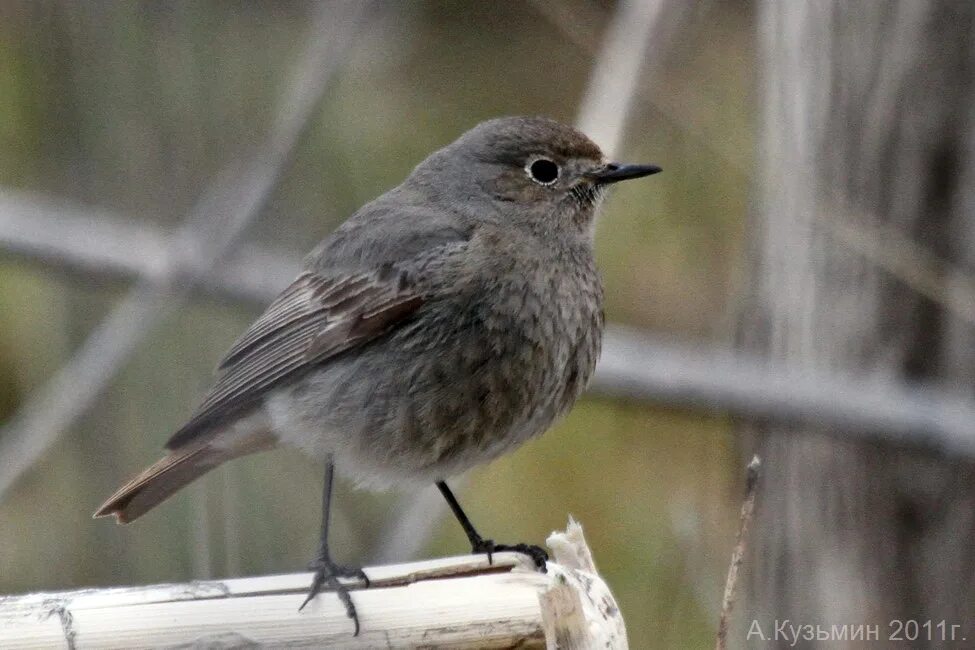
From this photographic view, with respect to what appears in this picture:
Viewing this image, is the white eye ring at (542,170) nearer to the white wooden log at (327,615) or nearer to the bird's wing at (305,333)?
the bird's wing at (305,333)

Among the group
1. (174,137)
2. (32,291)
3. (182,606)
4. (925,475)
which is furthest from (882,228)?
(32,291)

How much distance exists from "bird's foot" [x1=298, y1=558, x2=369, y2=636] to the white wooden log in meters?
0.02

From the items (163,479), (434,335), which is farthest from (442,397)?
(163,479)

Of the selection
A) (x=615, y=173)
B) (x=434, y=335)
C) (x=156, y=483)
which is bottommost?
(x=156, y=483)

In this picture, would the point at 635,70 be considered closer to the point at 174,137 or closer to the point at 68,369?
the point at 174,137

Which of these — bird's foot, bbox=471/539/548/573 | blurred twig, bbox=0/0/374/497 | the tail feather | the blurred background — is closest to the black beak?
the blurred background

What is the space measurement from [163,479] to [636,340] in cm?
165

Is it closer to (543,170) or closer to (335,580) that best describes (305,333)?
(543,170)

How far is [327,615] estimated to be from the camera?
10.3 ft

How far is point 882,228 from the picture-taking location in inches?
195

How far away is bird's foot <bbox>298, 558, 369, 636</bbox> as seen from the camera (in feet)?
10.4

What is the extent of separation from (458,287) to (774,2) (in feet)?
6.26

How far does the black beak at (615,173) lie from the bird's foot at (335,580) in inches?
58.8

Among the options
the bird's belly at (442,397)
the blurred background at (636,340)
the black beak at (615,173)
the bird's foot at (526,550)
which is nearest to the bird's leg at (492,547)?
the bird's foot at (526,550)
